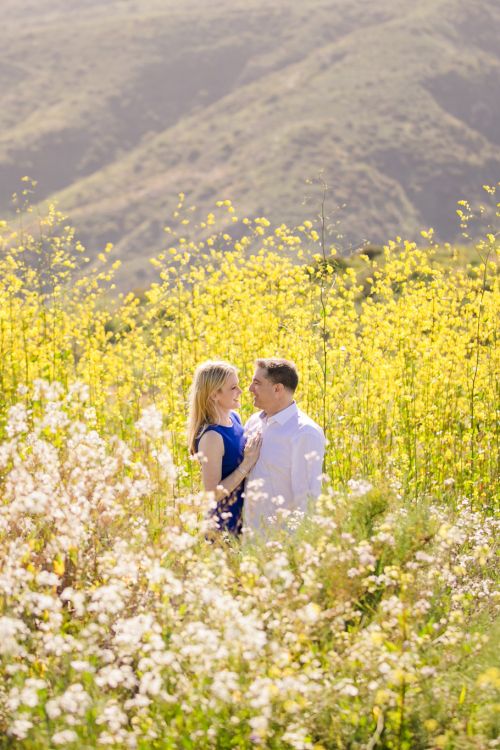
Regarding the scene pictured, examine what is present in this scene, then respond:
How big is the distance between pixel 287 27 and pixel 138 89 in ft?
127

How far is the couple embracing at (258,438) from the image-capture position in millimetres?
5488

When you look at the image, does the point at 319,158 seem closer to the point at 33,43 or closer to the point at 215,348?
the point at 33,43

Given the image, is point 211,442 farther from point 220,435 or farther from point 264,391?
point 264,391

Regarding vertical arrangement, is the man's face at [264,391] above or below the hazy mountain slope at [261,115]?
below

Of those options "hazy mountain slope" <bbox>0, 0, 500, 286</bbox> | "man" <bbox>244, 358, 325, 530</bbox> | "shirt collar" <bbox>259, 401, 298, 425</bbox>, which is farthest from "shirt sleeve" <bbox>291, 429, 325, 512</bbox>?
"hazy mountain slope" <bbox>0, 0, 500, 286</bbox>

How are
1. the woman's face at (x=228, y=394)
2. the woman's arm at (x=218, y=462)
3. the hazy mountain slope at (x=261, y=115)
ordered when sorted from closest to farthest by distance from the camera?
the woman's arm at (x=218, y=462)
the woman's face at (x=228, y=394)
the hazy mountain slope at (x=261, y=115)

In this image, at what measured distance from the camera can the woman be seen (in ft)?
18.0

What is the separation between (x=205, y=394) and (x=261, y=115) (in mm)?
156384

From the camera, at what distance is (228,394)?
5.54 m

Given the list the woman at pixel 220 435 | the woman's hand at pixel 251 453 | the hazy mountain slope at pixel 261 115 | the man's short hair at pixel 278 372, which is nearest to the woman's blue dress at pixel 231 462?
the woman at pixel 220 435

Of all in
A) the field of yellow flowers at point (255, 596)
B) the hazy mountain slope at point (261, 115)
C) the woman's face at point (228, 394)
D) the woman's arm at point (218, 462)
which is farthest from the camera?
the hazy mountain slope at point (261, 115)

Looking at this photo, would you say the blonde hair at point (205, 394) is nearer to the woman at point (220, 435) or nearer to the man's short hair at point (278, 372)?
the woman at point (220, 435)

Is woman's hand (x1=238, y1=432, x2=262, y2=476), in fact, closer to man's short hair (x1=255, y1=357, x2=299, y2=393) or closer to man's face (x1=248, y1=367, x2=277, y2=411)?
man's face (x1=248, y1=367, x2=277, y2=411)

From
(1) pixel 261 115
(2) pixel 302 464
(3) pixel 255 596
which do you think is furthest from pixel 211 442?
(1) pixel 261 115
